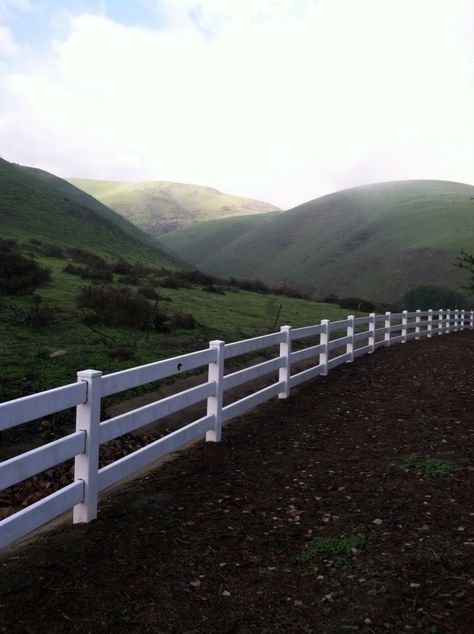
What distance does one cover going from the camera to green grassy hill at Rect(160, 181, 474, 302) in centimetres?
10706

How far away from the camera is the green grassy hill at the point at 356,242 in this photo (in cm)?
10706

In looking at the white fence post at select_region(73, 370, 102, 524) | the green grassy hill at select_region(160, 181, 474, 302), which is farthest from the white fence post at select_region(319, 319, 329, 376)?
the green grassy hill at select_region(160, 181, 474, 302)

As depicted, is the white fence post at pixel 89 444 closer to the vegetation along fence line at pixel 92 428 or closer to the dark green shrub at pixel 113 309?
the vegetation along fence line at pixel 92 428

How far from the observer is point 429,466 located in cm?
619

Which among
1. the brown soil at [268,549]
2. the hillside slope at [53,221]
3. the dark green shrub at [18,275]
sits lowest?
the brown soil at [268,549]

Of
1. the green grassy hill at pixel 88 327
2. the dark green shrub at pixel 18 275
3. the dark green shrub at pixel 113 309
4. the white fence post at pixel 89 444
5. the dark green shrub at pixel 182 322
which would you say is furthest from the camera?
the dark green shrub at pixel 18 275

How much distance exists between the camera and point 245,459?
672cm

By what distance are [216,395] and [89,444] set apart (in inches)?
110

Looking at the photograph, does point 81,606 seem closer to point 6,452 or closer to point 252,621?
point 252,621

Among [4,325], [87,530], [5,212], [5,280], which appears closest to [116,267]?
[5,280]

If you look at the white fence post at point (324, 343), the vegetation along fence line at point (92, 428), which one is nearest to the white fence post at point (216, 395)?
the vegetation along fence line at point (92, 428)

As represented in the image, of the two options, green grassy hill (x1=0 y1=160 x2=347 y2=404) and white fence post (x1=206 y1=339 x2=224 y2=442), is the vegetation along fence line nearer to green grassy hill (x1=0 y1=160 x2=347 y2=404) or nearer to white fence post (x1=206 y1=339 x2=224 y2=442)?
white fence post (x1=206 y1=339 x2=224 y2=442)

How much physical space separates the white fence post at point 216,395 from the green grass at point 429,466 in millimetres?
2432

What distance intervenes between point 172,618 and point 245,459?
3333 millimetres
